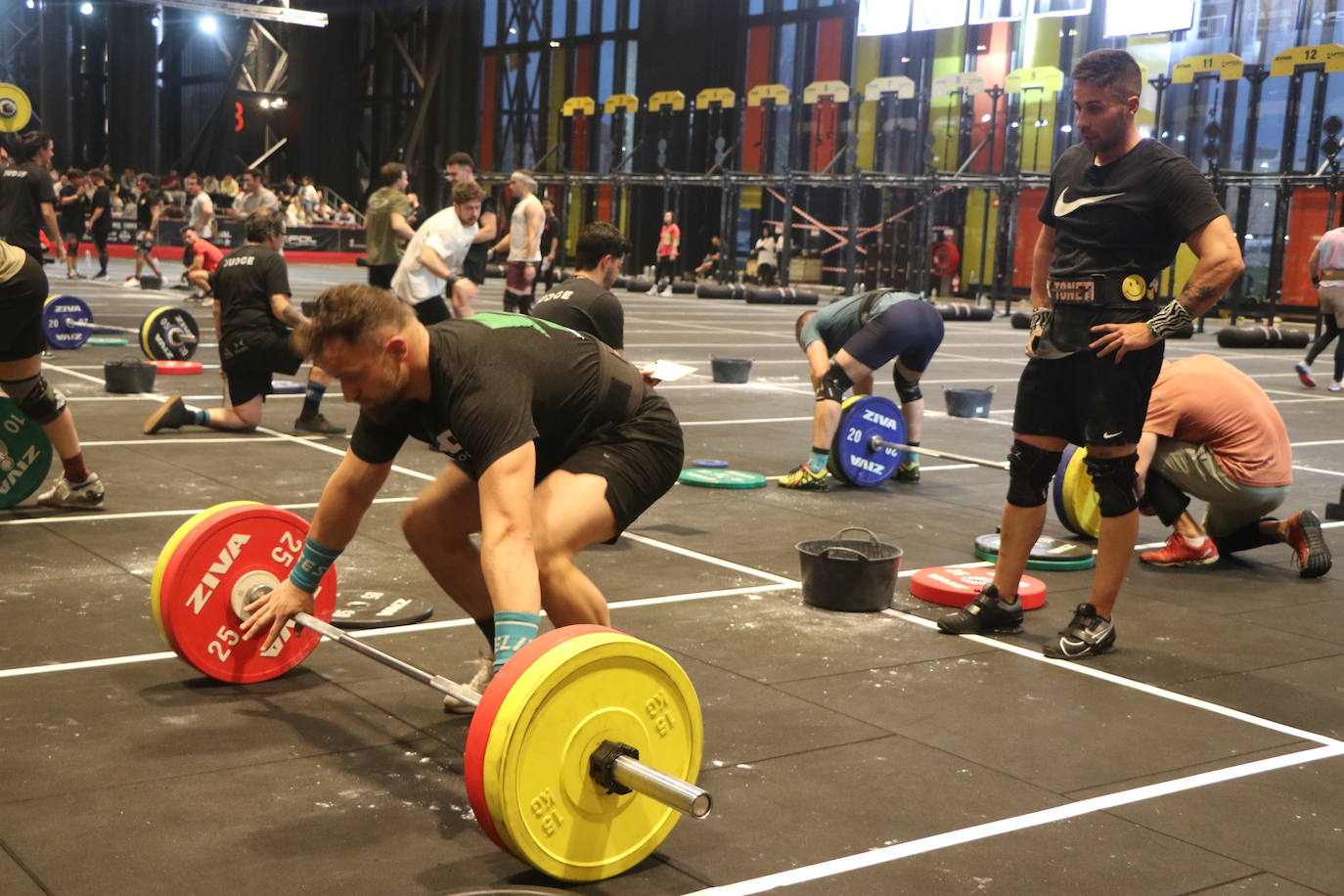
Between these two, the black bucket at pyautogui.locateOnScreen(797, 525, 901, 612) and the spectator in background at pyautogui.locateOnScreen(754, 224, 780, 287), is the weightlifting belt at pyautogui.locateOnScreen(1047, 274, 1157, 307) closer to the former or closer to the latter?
the black bucket at pyautogui.locateOnScreen(797, 525, 901, 612)

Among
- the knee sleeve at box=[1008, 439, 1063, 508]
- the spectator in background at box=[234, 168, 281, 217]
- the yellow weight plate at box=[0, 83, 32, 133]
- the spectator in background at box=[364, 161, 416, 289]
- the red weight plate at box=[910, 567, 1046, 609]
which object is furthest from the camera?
the yellow weight plate at box=[0, 83, 32, 133]

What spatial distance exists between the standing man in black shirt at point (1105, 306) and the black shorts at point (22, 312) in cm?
355

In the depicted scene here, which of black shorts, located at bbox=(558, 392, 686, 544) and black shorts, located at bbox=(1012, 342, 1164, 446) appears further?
black shorts, located at bbox=(1012, 342, 1164, 446)

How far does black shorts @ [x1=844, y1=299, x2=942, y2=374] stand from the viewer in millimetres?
6695

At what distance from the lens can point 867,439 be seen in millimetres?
6746

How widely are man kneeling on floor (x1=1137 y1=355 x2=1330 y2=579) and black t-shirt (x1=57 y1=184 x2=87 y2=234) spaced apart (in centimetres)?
1997

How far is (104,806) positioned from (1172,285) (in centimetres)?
1881

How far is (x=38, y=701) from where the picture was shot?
11.1 feet

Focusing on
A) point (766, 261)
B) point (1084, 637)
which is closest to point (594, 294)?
point (1084, 637)

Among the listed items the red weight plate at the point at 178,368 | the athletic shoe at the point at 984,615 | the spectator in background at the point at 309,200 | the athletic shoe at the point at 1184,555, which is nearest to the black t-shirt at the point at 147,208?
the spectator in background at the point at 309,200

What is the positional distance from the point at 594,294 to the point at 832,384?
5.77 feet

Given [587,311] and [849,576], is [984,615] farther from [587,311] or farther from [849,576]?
[587,311]

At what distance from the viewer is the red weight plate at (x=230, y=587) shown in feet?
11.2

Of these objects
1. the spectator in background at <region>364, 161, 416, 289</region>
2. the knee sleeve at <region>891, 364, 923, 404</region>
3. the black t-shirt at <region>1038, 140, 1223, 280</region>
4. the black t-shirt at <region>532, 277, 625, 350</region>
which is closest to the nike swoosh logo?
the black t-shirt at <region>1038, 140, 1223, 280</region>
